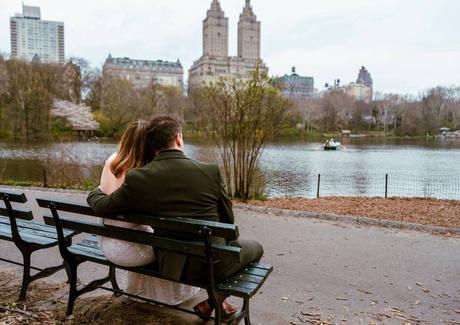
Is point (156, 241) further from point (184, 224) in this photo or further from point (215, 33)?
point (215, 33)

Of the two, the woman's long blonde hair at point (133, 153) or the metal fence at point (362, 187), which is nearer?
the woman's long blonde hair at point (133, 153)

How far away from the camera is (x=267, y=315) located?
126 inches

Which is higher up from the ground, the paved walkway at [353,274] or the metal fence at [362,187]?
the paved walkway at [353,274]

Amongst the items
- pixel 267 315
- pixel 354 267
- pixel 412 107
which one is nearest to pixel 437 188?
pixel 354 267

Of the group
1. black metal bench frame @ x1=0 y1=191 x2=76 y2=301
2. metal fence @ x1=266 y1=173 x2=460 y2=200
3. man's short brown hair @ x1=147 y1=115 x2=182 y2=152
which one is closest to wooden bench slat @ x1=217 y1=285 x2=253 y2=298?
man's short brown hair @ x1=147 y1=115 x2=182 y2=152

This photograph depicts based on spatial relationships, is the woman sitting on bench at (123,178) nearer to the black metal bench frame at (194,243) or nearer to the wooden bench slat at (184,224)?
the black metal bench frame at (194,243)

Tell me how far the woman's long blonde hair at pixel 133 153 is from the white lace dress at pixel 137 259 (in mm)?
46

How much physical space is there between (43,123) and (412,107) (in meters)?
75.7

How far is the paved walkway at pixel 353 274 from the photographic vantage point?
3.30m

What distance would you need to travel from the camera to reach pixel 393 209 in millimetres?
8258

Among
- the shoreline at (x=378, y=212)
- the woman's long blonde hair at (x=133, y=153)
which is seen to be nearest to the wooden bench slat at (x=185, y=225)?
the woman's long blonde hair at (x=133, y=153)

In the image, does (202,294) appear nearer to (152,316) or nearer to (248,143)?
(152,316)

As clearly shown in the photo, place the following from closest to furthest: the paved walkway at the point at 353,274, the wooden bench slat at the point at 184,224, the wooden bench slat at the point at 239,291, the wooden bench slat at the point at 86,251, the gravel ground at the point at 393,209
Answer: the wooden bench slat at the point at 184,224, the wooden bench slat at the point at 239,291, the wooden bench slat at the point at 86,251, the paved walkway at the point at 353,274, the gravel ground at the point at 393,209

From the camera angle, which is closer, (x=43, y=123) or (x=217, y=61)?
(x=43, y=123)
